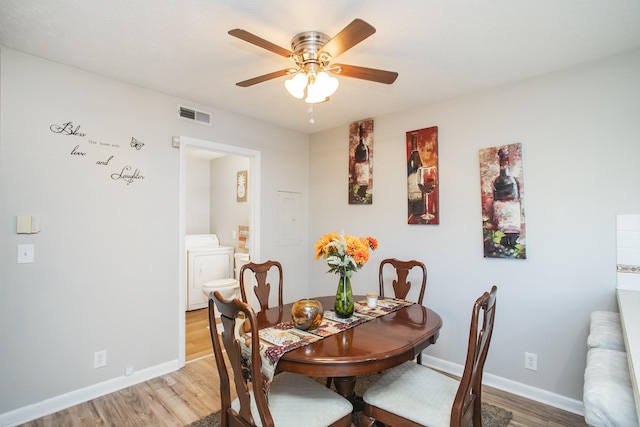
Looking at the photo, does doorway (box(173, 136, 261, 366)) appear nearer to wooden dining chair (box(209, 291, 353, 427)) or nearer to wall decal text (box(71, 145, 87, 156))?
wall decal text (box(71, 145, 87, 156))

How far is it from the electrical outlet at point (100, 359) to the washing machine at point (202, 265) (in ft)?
7.05

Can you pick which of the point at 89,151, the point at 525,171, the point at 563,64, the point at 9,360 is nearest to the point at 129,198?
the point at 89,151

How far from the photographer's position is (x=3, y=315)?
209 cm

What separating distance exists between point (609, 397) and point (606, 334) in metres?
0.73

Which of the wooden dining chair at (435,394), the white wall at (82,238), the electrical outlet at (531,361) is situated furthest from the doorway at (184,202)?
the electrical outlet at (531,361)

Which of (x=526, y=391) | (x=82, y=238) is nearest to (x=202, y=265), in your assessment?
(x=82, y=238)

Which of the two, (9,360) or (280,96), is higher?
(280,96)

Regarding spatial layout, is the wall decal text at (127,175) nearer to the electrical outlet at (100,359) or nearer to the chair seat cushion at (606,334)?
the electrical outlet at (100,359)

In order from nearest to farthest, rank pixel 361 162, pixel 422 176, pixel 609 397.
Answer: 1. pixel 609 397
2. pixel 422 176
3. pixel 361 162

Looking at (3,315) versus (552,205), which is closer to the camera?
(3,315)

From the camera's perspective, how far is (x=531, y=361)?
96.9 inches

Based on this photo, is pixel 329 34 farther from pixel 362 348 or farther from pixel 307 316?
pixel 362 348

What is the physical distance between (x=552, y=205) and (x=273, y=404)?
91.8 inches

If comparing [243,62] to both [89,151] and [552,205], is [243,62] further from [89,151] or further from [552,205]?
[552,205]
